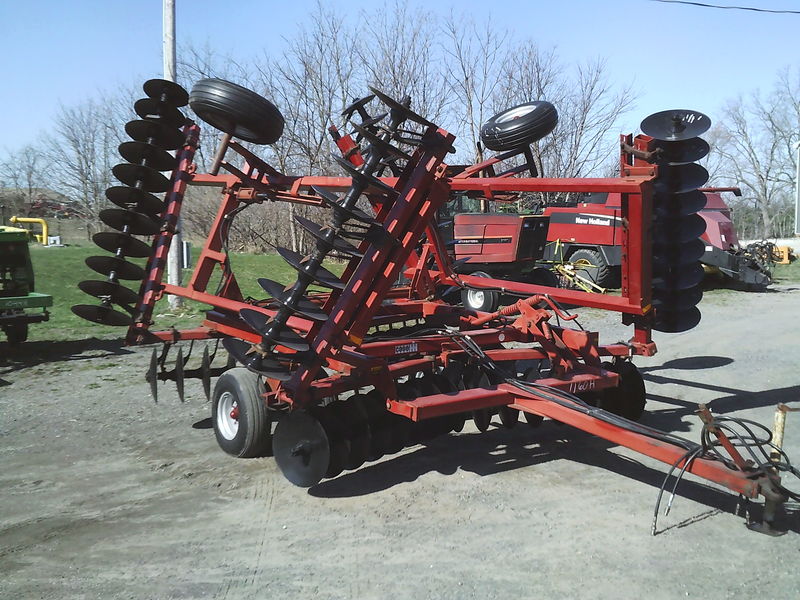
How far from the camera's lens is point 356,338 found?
4723 millimetres

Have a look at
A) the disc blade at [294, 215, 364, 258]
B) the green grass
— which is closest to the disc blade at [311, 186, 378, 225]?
the disc blade at [294, 215, 364, 258]

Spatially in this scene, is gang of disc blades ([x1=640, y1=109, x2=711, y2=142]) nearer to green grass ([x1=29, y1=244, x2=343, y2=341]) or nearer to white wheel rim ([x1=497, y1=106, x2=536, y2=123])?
white wheel rim ([x1=497, y1=106, x2=536, y2=123])

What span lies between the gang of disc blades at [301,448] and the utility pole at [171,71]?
27.8 feet

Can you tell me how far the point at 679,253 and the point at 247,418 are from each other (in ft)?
11.3

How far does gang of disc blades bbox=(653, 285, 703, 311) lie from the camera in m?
5.66

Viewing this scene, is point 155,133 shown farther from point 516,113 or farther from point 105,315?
point 516,113

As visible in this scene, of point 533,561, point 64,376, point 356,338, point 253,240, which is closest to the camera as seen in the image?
point 533,561

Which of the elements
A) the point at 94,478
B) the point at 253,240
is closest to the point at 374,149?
the point at 94,478

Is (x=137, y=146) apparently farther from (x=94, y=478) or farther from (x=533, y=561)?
(x=533, y=561)

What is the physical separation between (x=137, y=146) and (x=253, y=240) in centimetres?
1847

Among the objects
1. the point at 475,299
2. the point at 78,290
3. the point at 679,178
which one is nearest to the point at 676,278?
the point at 679,178

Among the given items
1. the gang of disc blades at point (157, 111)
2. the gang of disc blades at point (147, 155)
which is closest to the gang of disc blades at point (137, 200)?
the gang of disc blades at point (147, 155)

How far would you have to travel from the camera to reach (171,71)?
13.0m

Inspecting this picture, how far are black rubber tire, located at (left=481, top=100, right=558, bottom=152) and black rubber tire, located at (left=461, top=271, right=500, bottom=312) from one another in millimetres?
7114
